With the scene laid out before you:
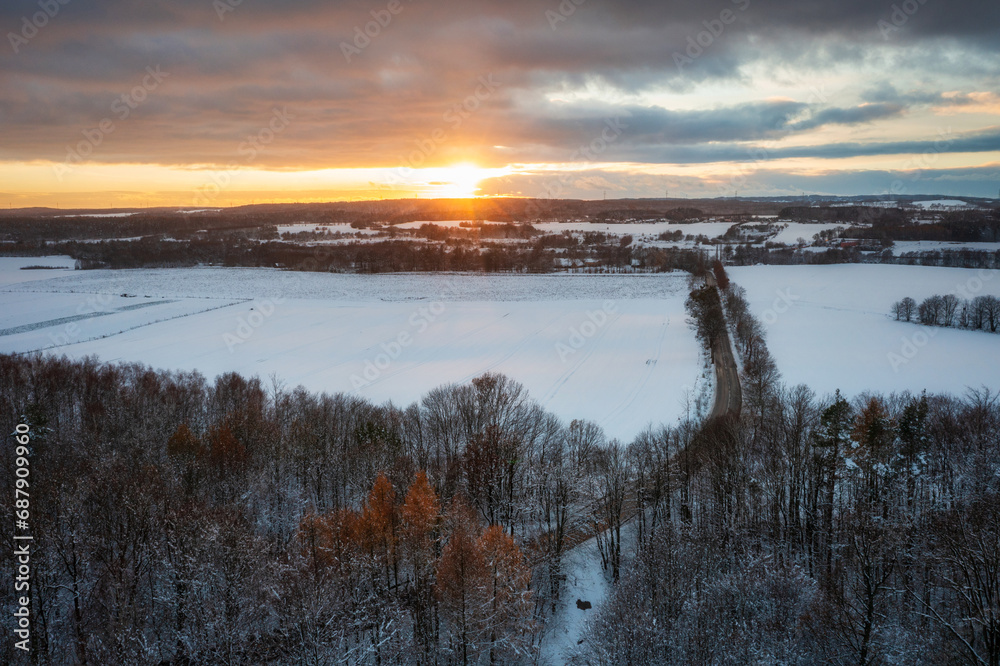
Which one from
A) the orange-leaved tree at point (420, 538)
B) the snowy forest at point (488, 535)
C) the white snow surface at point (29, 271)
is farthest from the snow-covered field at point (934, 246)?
the white snow surface at point (29, 271)

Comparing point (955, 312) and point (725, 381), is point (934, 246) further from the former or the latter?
point (725, 381)

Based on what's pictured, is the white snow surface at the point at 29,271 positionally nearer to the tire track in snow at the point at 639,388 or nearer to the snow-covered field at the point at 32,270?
the snow-covered field at the point at 32,270

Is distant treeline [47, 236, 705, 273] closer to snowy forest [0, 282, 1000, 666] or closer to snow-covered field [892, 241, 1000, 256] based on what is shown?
snow-covered field [892, 241, 1000, 256]

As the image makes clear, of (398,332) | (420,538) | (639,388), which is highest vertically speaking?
(398,332)

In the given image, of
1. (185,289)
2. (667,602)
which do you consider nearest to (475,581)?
(667,602)

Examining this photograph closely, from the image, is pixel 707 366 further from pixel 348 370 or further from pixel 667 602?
pixel 667 602

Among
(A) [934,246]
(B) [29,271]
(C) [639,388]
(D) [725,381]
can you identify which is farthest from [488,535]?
(A) [934,246]
